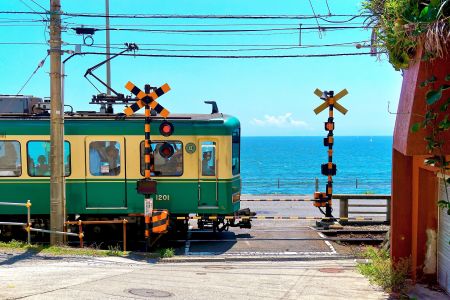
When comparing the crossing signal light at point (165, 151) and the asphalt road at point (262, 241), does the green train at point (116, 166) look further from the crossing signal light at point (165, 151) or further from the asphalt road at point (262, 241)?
the asphalt road at point (262, 241)

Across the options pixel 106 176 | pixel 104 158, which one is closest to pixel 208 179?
pixel 106 176

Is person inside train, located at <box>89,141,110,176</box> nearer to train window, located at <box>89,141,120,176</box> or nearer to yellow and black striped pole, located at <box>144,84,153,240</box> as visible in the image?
train window, located at <box>89,141,120,176</box>

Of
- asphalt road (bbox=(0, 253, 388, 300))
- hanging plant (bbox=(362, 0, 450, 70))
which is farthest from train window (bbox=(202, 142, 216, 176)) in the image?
hanging plant (bbox=(362, 0, 450, 70))

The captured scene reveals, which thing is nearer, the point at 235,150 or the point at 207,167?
the point at 207,167

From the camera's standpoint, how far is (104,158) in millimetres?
13047

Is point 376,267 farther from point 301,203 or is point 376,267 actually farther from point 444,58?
point 301,203

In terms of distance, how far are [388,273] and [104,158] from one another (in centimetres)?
774

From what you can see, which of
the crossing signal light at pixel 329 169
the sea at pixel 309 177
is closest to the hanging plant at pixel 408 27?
the crossing signal light at pixel 329 169

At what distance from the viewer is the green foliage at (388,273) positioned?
312 inches

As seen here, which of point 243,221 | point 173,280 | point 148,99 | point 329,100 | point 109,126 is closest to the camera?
point 173,280

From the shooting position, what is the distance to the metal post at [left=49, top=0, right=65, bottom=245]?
38.2ft

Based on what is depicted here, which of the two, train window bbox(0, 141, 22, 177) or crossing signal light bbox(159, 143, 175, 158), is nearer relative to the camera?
crossing signal light bbox(159, 143, 175, 158)

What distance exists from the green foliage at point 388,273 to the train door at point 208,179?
4798 mm

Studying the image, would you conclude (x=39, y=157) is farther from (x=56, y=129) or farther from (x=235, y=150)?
(x=235, y=150)
